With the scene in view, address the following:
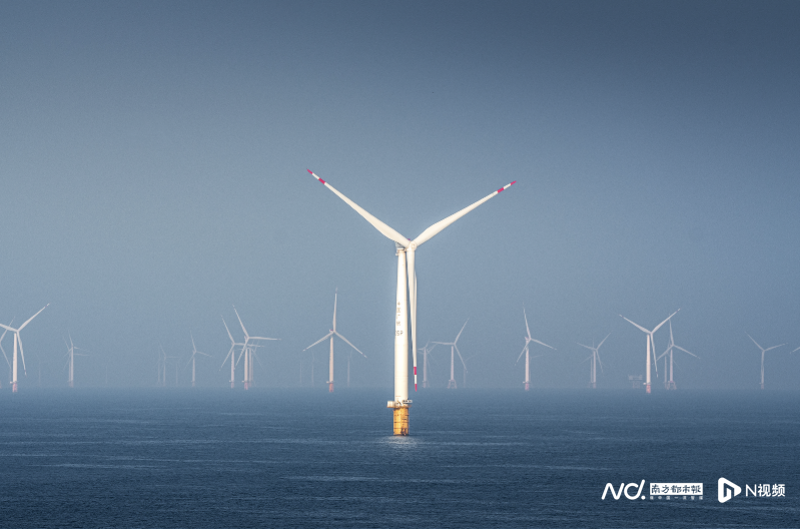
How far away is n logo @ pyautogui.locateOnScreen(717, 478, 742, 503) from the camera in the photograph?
75463 mm

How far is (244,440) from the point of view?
436 feet

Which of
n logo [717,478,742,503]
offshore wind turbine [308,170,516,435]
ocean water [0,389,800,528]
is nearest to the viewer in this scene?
ocean water [0,389,800,528]

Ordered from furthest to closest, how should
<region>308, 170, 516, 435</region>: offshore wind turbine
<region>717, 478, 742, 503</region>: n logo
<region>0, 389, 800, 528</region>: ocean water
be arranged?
<region>308, 170, 516, 435</region>: offshore wind turbine → <region>717, 478, 742, 503</region>: n logo → <region>0, 389, 800, 528</region>: ocean water

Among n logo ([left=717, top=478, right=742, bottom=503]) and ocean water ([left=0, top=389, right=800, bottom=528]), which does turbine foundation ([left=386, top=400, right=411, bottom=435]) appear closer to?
ocean water ([left=0, top=389, right=800, bottom=528])

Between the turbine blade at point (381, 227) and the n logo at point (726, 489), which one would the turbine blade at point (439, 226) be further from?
the n logo at point (726, 489)

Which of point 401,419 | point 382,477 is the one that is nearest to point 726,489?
point 382,477

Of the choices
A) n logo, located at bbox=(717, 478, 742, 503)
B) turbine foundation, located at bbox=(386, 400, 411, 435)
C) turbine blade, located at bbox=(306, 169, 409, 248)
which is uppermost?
turbine blade, located at bbox=(306, 169, 409, 248)

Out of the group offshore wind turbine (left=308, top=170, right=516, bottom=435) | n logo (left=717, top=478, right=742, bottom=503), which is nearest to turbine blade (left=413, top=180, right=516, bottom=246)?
offshore wind turbine (left=308, top=170, right=516, bottom=435)

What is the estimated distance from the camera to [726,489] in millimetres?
80438

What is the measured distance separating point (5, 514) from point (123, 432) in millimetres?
88620

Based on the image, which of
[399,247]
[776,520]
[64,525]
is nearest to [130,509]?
[64,525]

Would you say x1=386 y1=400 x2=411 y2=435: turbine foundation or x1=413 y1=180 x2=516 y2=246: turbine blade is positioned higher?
x1=413 y1=180 x2=516 y2=246: turbine blade

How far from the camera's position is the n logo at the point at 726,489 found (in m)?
75.5

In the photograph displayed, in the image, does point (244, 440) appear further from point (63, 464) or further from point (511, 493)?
point (511, 493)
